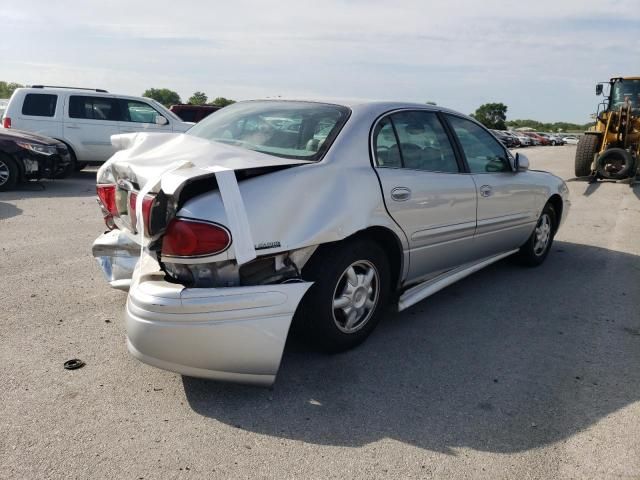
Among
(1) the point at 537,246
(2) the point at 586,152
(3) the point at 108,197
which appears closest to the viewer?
(3) the point at 108,197

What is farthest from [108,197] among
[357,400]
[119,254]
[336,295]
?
[357,400]

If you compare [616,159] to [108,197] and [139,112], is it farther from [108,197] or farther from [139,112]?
[108,197]

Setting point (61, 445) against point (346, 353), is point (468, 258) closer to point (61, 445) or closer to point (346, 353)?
point (346, 353)

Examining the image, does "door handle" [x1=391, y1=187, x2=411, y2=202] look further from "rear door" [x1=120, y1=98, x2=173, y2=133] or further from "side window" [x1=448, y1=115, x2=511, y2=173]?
"rear door" [x1=120, y1=98, x2=173, y2=133]

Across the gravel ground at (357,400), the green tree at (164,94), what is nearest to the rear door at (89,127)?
the gravel ground at (357,400)

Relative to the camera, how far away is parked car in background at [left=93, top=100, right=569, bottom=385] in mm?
2646

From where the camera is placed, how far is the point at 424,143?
3.98 meters

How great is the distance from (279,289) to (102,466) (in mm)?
1091

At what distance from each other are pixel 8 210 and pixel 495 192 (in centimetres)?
638

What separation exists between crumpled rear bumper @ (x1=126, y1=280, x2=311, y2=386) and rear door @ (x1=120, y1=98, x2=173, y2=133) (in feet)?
32.1

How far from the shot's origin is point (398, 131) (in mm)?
3785

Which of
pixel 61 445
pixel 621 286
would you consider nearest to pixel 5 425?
pixel 61 445

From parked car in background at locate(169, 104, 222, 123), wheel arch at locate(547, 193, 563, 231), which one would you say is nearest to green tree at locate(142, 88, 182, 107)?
parked car in background at locate(169, 104, 222, 123)

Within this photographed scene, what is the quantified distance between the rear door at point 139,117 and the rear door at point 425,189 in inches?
354
